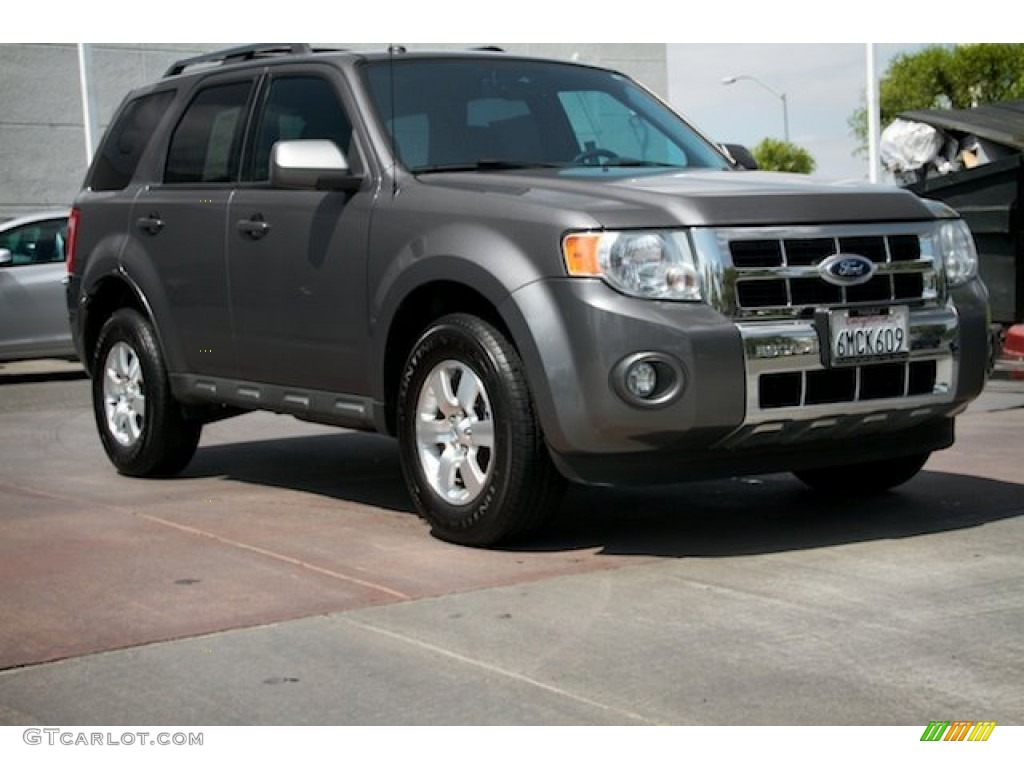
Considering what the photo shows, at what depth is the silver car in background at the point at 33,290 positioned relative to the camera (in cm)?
1526

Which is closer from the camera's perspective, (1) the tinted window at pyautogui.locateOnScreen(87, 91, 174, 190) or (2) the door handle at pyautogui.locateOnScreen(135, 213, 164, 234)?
(2) the door handle at pyautogui.locateOnScreen(135, 213, 164, 234)

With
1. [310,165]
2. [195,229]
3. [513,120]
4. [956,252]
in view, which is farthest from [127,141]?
[956,252]

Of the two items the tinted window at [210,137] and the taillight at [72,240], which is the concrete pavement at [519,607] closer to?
the taillight at [72,240]

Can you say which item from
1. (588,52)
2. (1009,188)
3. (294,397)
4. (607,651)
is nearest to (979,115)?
(1009,188)

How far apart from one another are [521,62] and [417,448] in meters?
1.93

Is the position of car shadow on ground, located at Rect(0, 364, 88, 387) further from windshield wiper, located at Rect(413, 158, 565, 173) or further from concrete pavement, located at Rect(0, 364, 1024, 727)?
windshield wiper, located at Rect(413, 158, 565, 173)

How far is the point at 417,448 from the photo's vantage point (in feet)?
20.9

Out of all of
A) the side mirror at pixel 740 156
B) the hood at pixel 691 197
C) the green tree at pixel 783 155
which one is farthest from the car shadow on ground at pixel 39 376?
the green tree at pixel 783 155

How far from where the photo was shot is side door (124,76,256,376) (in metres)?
7.49

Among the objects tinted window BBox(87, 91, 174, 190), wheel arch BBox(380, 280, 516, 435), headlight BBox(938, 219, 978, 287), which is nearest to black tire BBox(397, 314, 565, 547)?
wheel arch BBox(380, 280, 516, 435)

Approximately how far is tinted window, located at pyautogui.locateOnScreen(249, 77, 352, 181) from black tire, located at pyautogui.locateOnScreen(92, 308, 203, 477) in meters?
1.11

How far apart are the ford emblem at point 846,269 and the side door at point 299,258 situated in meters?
1.75

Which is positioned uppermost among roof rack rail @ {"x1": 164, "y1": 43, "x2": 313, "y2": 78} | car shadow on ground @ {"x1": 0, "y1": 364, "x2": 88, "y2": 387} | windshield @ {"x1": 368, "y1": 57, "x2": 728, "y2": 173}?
roof rack rail @ {"x1": 164, "y1": 43, "x2": 313, "y2": 78}
